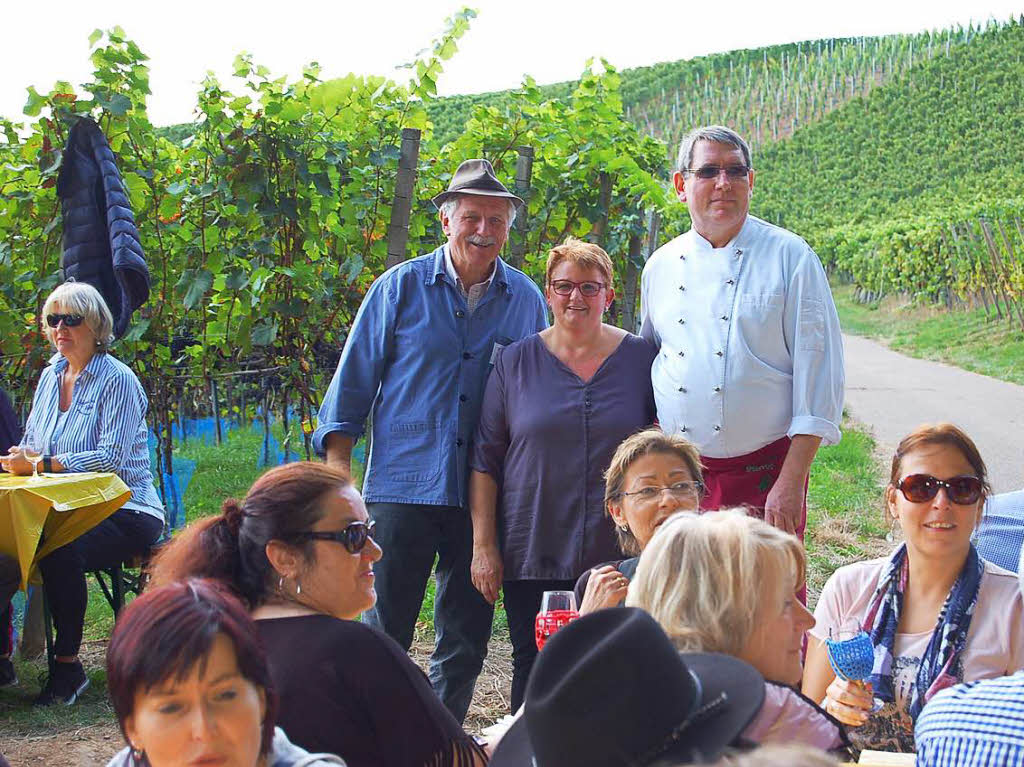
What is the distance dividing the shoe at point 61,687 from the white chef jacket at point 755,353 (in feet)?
8.77

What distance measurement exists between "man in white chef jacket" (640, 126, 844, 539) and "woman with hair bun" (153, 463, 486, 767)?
4.36ft

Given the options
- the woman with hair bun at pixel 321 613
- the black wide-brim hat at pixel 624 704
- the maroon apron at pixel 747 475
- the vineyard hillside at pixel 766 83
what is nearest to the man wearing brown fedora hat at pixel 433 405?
the maroon apron at pixel 747 475

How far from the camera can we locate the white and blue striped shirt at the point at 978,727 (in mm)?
1489

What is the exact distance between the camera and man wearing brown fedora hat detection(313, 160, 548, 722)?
3.63 meters

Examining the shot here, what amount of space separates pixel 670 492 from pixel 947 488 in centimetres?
71

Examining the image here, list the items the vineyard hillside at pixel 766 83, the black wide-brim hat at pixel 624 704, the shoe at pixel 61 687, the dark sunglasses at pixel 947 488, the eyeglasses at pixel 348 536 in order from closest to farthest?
the black wide-brim hat at pixel 624 704 < the eyeglasses at pixel 348 536 < the dark sunglasses at pixel 947 488 < the shoe at pixel 61 687 < the vineyard hillside at pixel 766 83

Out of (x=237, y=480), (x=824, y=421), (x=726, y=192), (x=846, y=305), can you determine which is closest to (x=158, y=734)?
(x=824, y=421)

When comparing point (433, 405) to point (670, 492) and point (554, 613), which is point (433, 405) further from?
point (554, 613)

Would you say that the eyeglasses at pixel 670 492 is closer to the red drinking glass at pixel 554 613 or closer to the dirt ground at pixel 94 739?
the red drinking glass at pixel 554 613

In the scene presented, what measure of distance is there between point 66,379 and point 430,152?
3.04 metres

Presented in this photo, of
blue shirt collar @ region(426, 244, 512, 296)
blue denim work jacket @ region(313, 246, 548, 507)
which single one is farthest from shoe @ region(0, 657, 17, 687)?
blue shirt collar @ region(426, 244, 512, 296)

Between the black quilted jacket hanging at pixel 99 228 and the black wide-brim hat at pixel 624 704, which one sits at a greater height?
the black quilted jacket hanging at pixel 99 228

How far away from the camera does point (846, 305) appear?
3512 centimetres

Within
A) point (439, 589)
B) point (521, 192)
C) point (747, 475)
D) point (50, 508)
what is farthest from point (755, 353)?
point (521, 192)
